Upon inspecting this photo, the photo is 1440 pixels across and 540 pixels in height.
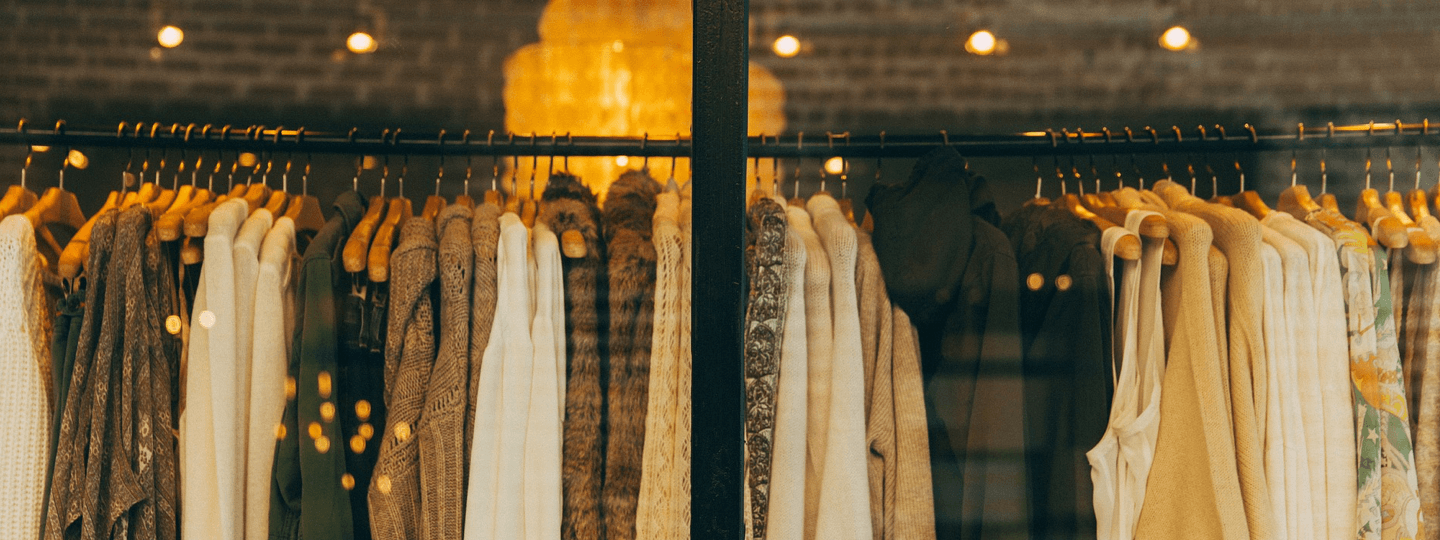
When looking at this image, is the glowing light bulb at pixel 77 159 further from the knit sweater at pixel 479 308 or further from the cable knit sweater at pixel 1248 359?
the cable knit sweater at pixel 1248 359

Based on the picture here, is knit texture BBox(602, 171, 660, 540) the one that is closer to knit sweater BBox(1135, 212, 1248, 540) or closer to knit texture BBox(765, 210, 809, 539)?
knit texture BBox(765, 210, 809, 539)

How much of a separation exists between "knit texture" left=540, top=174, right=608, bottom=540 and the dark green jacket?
0.25 metres

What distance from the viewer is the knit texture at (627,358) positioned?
3.29 feet

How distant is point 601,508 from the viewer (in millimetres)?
1000

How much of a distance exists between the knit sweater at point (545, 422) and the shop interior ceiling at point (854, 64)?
282mm

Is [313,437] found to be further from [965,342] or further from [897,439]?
[965,342]

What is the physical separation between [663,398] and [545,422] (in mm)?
138

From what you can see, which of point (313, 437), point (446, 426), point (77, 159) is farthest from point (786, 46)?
point (77, 159)

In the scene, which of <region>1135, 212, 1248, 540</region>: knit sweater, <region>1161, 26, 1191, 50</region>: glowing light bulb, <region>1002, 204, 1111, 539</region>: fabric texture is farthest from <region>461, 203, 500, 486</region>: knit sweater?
<region>1161, 26, 1191, 50</region>: glowing light bulb

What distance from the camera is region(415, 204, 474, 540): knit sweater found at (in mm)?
973

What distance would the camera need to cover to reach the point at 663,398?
3.32 ft

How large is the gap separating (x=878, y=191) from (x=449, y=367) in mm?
571

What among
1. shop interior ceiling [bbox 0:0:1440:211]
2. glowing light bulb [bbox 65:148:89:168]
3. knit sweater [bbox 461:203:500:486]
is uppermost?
shop interior ceiling [bbox 0:0:1440:211]

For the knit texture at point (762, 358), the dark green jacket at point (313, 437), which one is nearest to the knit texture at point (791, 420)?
the knit texture at point (762, 358)
